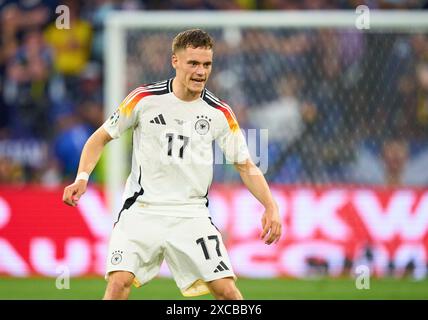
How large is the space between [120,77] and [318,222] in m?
2.90

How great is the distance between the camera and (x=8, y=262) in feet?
44.0

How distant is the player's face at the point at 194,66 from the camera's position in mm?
7215

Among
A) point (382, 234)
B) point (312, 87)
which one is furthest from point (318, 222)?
point (312, 87)

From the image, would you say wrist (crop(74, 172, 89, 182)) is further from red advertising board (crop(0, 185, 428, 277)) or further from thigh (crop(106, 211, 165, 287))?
red advertising board (crop(0, 185, 428, 277))

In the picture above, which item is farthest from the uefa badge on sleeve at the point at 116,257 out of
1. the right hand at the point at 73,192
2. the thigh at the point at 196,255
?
the right hand at the point at 73,192

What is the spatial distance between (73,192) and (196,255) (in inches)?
36.0

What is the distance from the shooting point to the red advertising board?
42.8 feet

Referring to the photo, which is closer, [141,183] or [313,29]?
[141,183]

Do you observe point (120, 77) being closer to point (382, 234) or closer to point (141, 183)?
point (382, 234)

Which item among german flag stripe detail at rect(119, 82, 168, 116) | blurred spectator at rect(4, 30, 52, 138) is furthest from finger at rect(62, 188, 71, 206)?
blurred spectator at rect(4, 30, 52, 138)

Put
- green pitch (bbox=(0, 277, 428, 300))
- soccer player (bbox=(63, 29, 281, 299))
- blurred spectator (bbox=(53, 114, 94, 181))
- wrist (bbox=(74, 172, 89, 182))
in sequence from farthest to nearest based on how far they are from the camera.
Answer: blurred spectator (bbox=(53, 114, 94, 181))
green pitch (bbox=(0, 277, 428, 300))
soccer player (bbox=(63, 29, 281, 299))
wrist (bbox=(74, 172, 89, 182))

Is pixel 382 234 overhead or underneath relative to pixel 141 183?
overhead

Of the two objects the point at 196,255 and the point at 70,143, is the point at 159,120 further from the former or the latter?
the point at 70,143

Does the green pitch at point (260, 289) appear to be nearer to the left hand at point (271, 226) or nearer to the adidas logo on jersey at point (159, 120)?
the left hand at point (271, 226)
